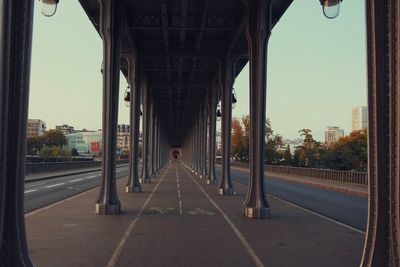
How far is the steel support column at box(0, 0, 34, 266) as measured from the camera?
641 cm

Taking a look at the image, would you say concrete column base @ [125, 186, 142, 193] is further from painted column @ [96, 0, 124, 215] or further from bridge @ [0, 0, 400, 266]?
painted column @ [96, 0, 124, 215]

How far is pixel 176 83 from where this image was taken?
125ft

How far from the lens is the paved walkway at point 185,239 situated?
8836mm

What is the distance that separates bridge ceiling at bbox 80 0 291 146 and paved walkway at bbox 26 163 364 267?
8.78m

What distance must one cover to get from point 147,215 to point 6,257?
933cm

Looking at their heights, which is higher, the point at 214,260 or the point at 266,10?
the point at 266,10

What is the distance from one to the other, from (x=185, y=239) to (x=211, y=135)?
26376 mm

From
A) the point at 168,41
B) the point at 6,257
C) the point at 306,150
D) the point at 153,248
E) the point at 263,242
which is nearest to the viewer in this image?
the point at 6,257

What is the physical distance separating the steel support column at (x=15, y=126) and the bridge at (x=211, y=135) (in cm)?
1

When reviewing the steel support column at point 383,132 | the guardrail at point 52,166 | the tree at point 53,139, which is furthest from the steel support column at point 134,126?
the tree at point 53,139

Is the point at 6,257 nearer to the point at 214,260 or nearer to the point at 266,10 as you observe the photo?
the point at 214,260

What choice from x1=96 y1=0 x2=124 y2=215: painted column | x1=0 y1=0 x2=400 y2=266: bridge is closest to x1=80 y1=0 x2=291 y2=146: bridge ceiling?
x1=0 y1=0 x2=400 y2=266: bridge

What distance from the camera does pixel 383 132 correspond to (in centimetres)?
601

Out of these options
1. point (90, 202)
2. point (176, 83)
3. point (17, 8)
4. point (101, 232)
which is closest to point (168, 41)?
point (90, 202)
